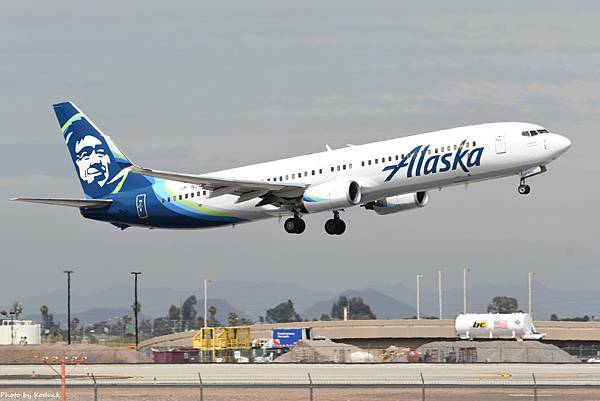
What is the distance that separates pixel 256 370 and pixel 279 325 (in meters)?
84.2

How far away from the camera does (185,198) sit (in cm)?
8494

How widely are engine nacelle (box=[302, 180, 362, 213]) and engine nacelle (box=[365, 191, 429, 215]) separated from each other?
22.5 feet

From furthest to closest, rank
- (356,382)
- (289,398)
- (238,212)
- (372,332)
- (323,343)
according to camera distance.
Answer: (372,332), (323,343), (238,212), (356,382), (289,398)

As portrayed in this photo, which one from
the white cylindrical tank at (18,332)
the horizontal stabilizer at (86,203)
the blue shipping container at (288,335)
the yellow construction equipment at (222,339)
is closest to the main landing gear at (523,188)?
the horizontal stabilizer at (86,203)

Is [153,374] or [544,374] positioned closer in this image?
[544,374]

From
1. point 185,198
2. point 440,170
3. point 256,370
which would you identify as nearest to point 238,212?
point 185,198

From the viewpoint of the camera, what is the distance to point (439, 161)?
237 feet

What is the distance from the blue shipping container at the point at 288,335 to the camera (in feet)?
481

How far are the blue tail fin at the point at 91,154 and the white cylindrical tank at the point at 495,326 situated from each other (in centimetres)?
5259

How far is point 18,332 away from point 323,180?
88266 millimetres

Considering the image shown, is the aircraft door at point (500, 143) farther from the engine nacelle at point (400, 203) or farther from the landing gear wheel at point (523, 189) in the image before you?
the engine nacelle at point (400, 203)

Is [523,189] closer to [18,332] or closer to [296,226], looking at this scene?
[296,226]

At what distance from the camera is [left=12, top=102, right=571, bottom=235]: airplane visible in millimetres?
72125

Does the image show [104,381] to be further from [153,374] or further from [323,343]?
[323,343]
